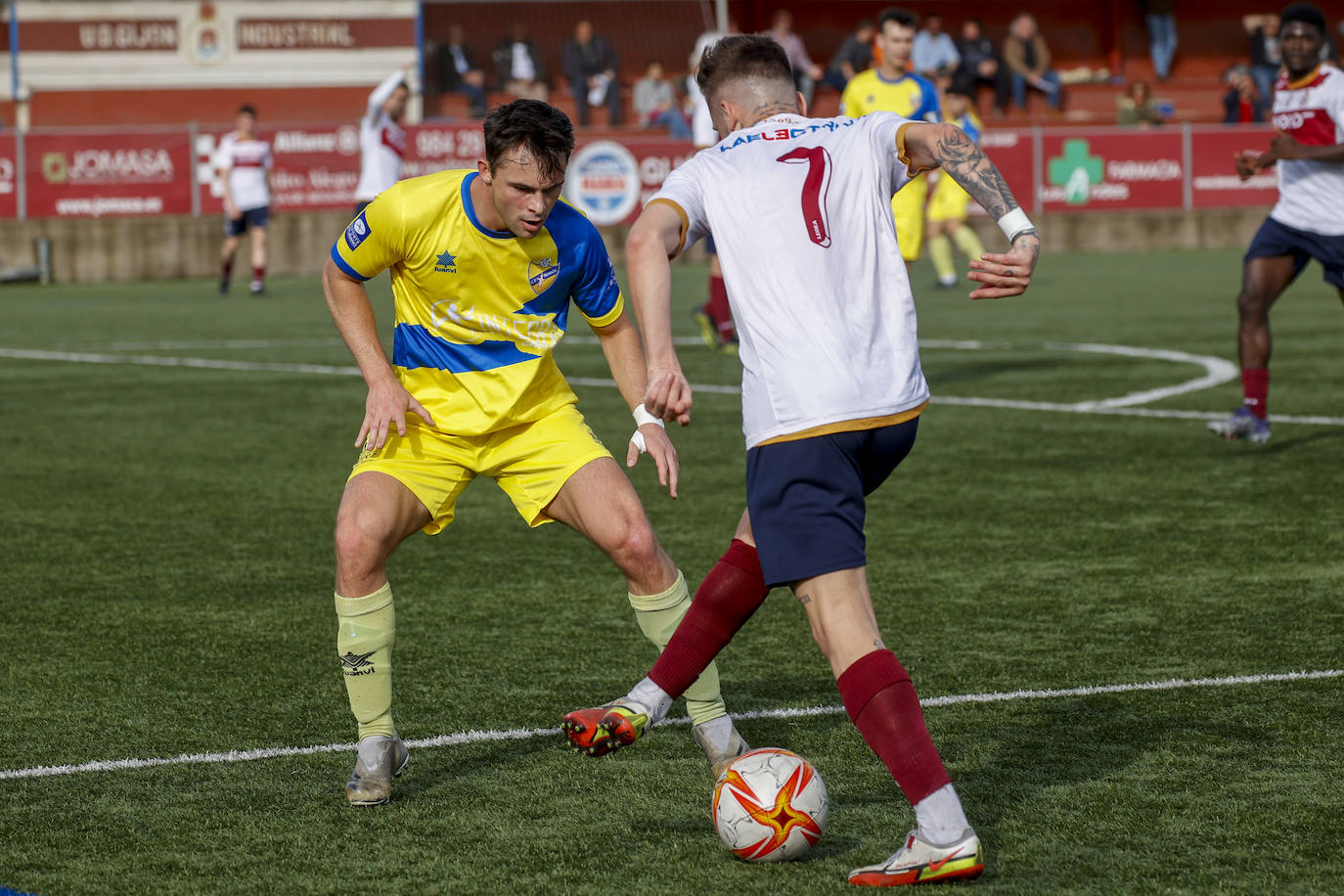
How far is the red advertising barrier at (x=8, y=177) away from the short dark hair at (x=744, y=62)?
74.7 feet

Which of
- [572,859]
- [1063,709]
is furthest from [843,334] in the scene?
[1063,709]

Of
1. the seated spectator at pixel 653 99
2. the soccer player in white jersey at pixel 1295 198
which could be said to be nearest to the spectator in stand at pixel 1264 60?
the seated spectator at pixel 653 99

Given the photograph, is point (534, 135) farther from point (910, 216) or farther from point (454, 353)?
point (910, 216)

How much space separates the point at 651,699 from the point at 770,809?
52cm

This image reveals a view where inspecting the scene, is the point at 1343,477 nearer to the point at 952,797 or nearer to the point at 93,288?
the point at 952,797

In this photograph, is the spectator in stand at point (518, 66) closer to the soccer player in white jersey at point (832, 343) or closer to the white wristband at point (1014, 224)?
the soccer player in white jersey at point (832, 343)

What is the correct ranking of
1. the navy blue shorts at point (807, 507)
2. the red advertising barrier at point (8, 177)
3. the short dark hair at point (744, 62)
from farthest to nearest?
1. the red advertising barrier at point (8, 177)
2. the short dark hair at point (744, 62)
3. the navy blue shorts at point (807, 507)

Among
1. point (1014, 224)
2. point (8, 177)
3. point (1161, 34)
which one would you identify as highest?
point (1161, 34)

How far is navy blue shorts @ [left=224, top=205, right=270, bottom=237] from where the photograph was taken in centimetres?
2367

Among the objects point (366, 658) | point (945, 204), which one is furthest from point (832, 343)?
point (945, 204)

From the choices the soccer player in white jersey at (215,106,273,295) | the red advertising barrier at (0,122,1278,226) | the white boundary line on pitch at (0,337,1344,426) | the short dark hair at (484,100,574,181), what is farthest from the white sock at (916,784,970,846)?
the red advertising barrier at (0,122,1278,226)

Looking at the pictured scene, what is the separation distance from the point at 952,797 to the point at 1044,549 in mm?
3919

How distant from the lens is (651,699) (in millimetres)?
4508

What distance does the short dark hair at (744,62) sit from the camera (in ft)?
14.2
